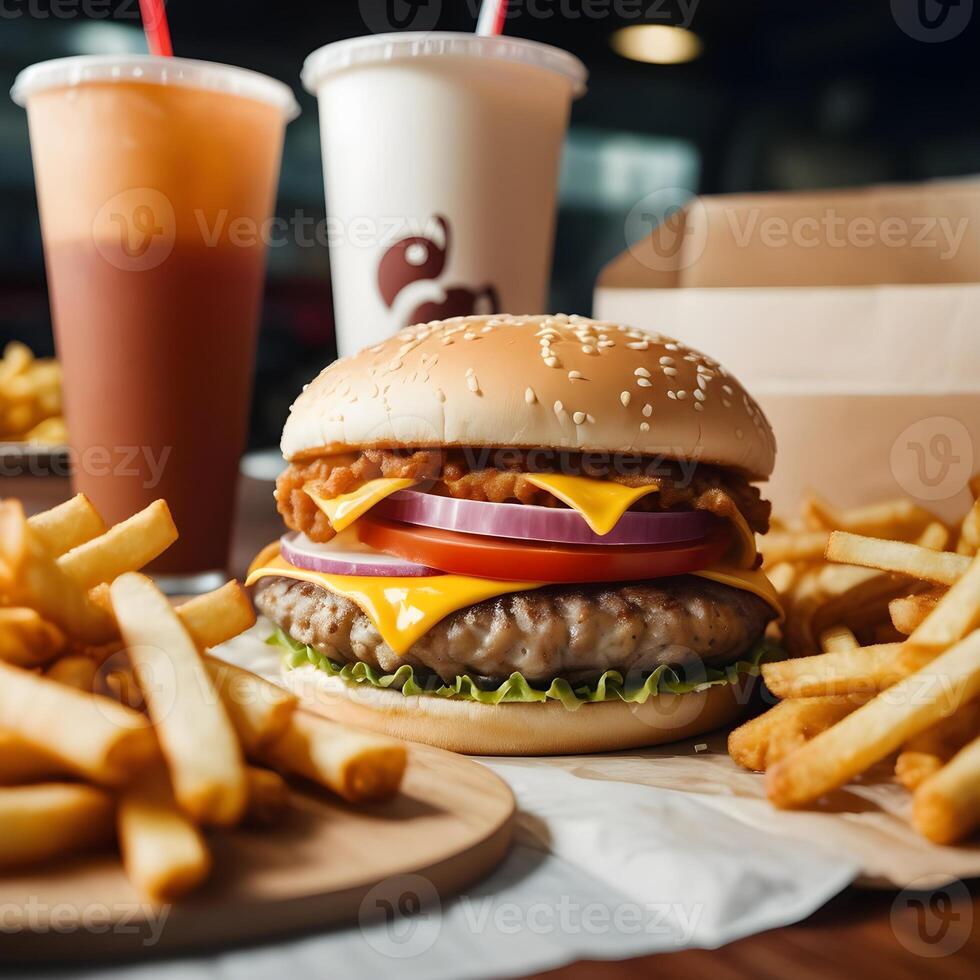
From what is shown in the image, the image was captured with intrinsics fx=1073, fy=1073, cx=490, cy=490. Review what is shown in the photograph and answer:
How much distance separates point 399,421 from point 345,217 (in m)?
1.33

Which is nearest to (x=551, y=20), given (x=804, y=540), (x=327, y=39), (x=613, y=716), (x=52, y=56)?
(x=327, y=39)

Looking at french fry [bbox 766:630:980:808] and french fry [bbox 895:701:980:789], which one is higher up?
french fry [bbox 766:630:980:808]

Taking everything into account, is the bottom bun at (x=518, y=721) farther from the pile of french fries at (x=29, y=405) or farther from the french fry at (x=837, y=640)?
the pile of french fries at (x=29, y=405)

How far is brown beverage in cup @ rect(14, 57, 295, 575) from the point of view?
2785mm

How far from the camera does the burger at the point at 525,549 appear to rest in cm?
190

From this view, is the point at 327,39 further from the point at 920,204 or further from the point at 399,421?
the point at 399,421

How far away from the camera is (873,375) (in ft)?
9.53

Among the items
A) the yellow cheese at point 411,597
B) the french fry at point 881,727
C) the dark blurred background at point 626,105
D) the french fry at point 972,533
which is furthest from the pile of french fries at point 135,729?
the dark blurred background at point 626,105

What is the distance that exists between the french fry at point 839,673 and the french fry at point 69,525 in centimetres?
112

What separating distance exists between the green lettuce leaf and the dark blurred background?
506 centimetres

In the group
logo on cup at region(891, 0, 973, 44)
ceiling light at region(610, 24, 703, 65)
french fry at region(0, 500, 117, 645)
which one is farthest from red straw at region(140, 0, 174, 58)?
ceiling light at region(610, 24, 703, 65)

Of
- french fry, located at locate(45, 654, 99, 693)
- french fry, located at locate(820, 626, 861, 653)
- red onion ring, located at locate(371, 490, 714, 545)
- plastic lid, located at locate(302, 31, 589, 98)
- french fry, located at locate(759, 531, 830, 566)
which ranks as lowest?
french fry, located at locate(820, 626, 861, 653)

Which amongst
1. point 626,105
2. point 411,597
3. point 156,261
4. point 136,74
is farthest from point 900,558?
point 626,105

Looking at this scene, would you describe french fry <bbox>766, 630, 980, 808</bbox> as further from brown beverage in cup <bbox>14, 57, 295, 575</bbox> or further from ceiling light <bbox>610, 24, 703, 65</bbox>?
ceiling light <bbox>610, 24, 703, 65</bbox>
